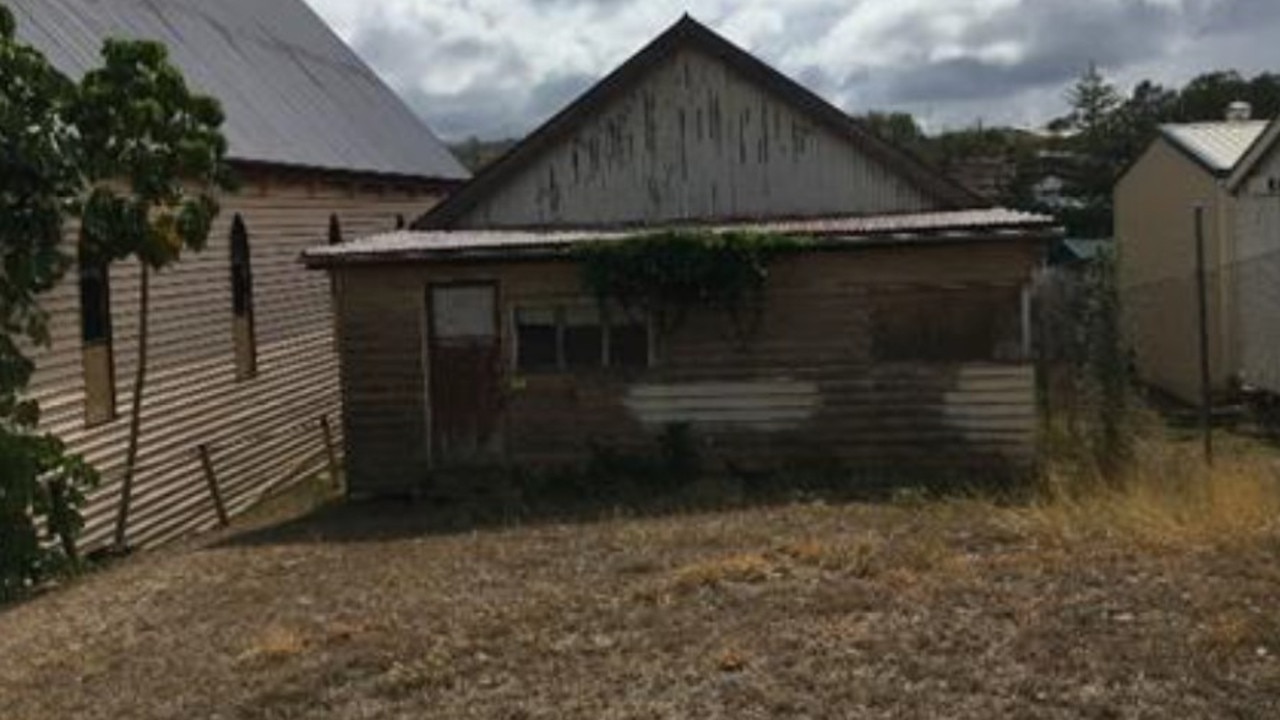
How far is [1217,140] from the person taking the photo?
28812mm

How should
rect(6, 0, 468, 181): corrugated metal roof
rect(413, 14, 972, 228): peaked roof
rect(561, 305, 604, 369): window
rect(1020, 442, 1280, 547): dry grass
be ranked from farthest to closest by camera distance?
1. rect(6, 0, 468, 181): corrugated metal roof
2. rect(413, 14, 972, 228): peaked roof
3. rect(561, 305, 604, 369): window
4. rect(1020, 442, 1280, 547): dry grass

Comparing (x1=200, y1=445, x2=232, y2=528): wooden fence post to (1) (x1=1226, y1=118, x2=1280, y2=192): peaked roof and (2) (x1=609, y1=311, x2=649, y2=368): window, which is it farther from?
(1) (x1=1226, y1=118, x2=1280, y2=192): peaked roof

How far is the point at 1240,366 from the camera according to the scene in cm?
2592

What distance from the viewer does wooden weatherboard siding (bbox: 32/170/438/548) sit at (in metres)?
17.2

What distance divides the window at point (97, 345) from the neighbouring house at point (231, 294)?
0.8 inches

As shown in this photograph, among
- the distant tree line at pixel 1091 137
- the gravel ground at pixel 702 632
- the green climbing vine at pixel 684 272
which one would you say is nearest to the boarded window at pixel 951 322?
the green climbing vine at pixel 684 272

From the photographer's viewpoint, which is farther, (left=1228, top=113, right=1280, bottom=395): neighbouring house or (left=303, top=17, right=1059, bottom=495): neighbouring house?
(left=1228, top=113, right=1280, bottom=395): neighbouring house

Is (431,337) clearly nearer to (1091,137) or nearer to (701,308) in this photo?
(701,308)

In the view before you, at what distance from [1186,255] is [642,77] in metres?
13.2

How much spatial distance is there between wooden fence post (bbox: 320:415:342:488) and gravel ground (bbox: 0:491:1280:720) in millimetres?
7981

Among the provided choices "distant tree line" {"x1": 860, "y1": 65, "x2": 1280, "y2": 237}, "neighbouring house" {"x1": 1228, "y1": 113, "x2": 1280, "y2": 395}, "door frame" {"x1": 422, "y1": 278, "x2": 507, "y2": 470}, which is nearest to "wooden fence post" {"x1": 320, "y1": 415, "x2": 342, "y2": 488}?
"door frame" {"x1": 422, "y1": 278, "x2": 507, "y2": 470}

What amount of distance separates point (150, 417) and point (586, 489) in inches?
195

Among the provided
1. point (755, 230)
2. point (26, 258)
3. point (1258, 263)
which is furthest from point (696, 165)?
point (1258, 263)

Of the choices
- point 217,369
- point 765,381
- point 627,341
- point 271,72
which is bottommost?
point 765,381
